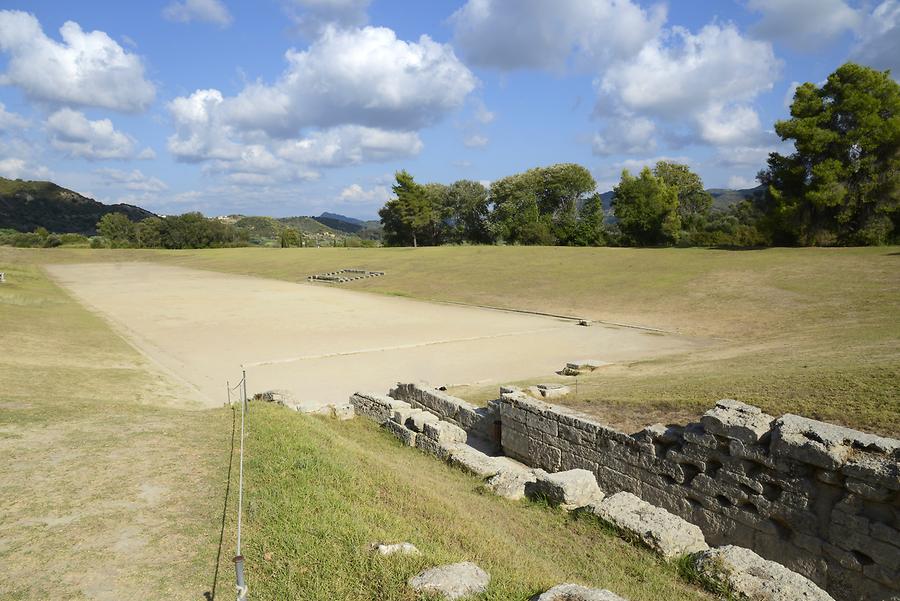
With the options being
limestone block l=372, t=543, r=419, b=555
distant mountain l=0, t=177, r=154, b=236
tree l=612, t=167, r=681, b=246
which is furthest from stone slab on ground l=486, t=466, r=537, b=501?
distant mountain l=0, t=177, r=154, b=236

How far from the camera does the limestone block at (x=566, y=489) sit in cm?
765

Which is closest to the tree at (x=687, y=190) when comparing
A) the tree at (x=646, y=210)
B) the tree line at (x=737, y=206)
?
the tree line at (x=737, y=206)

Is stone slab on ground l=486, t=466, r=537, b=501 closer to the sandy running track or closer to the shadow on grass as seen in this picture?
the shadow on grass

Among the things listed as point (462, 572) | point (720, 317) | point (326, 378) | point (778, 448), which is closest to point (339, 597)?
point (462, 572)

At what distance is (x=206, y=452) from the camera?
815 cm

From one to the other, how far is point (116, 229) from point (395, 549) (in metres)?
122

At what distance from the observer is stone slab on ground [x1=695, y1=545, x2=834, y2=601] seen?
5188 mm

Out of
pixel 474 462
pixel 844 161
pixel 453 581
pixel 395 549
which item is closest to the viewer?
pixel 453 581

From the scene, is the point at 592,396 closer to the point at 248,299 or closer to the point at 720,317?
the point at 720,317

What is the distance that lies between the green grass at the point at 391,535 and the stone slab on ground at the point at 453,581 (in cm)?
11

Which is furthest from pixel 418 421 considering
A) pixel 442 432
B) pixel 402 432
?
pixel 442 432

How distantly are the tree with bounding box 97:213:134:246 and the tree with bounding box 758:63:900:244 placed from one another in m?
109

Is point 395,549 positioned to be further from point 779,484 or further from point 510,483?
point 779,484

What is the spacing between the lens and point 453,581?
4.68 metres
